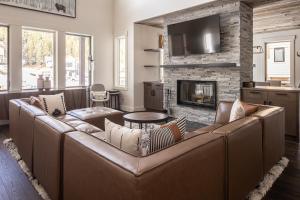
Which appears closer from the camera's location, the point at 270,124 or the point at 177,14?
the point at 270,124

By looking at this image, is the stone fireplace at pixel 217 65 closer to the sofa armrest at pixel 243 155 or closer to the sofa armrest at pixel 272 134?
the sofa armrest at pixel 272 134

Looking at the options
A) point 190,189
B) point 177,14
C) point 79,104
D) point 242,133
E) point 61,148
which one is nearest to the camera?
point 190,189

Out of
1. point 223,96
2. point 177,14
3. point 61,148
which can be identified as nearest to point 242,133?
point 61,148

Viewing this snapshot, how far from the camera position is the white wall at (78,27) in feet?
18.2

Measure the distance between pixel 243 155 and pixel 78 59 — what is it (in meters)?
5.87

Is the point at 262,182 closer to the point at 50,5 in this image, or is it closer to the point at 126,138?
the point at 126,138

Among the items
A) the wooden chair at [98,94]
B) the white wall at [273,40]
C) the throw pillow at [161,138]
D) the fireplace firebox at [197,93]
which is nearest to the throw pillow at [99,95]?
the wooden chair at [98,94]

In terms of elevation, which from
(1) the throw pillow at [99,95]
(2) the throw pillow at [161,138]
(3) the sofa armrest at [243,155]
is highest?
(1) the throw pillow at [99,95]

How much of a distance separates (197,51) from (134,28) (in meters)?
2.24

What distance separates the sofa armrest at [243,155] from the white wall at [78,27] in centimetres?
537

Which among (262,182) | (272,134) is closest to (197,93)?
(272,134)

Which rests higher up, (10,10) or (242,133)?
(10,10)

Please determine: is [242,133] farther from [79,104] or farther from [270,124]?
[79,104]

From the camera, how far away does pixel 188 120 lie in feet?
19.0
